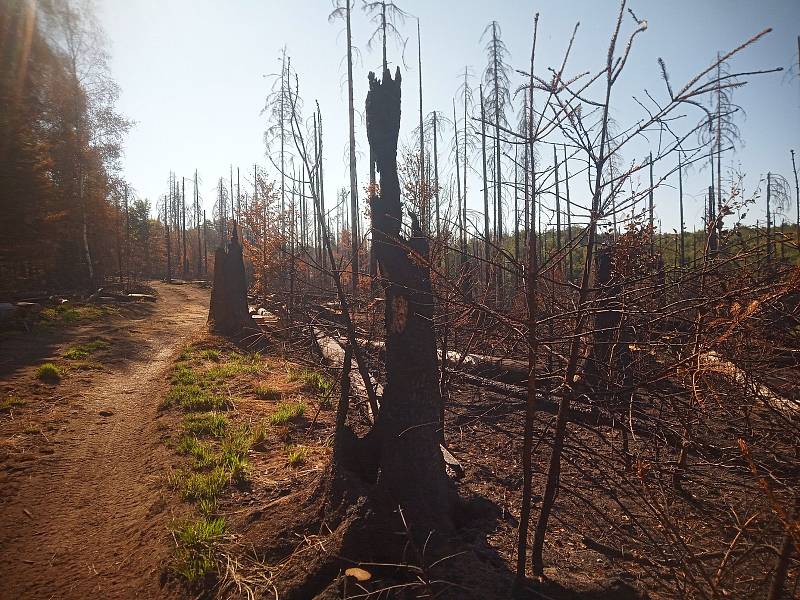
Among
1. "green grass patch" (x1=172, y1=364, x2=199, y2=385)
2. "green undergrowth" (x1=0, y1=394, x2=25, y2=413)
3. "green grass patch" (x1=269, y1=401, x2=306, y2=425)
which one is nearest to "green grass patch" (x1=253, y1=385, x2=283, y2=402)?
"green grass patch" (x1=269, y1=401, x2=306, y2=425)

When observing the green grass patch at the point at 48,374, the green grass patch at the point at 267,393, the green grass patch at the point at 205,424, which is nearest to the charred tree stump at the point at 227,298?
the green grass patch at the point at 48,374

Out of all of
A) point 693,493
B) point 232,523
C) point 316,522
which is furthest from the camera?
point 693,493

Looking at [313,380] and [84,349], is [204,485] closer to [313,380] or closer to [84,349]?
[313,380]

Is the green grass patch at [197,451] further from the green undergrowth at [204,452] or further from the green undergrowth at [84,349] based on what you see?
the green undergrowth at [84,349]

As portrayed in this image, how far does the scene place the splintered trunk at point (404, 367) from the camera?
331 centimetres

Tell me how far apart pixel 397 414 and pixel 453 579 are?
47.1 inches

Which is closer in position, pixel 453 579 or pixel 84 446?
pixel 453 579

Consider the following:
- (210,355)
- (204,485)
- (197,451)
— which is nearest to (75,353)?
(210,355)

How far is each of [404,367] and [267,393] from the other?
5.22 meters

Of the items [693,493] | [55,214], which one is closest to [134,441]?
[693,493]

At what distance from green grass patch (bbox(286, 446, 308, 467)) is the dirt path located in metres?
1.38

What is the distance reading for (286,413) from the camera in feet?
21.6

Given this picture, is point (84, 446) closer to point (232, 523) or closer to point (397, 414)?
point (232, 523)

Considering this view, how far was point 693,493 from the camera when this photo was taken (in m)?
4.13
